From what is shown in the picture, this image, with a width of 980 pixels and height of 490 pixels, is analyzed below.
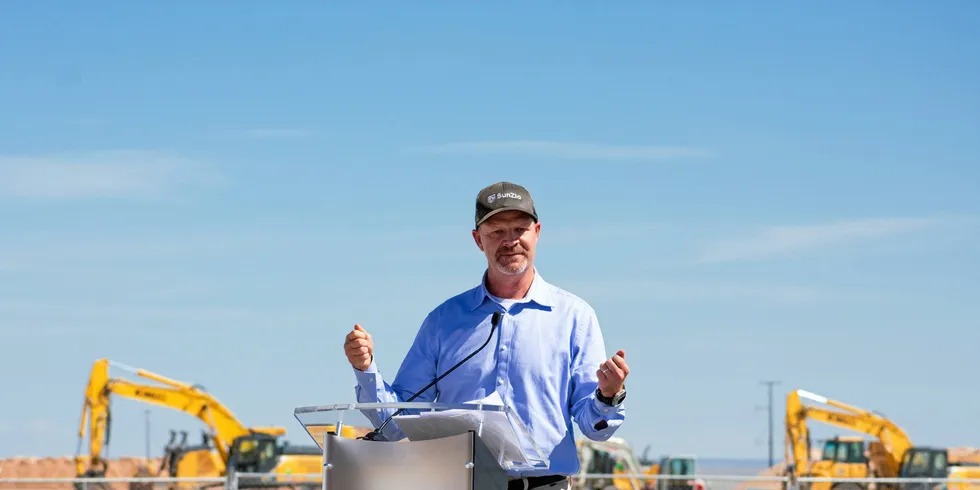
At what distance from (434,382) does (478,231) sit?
0.55 metres

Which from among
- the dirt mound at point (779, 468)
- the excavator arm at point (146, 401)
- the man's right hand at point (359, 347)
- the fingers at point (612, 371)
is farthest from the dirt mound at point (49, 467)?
the fingers at point (612, 371)

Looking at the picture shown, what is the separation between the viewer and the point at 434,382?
4605 millimetres

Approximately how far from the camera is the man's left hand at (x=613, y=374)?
4.29 m

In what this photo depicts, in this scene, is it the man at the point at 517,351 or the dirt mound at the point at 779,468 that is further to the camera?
the dirt mound at the point at 779,468

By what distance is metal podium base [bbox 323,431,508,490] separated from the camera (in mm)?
3871

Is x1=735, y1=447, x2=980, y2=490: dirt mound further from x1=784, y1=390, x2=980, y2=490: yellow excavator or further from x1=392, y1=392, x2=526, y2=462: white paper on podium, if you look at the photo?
x1=392, y1=392, x2=526, y2=462: white paper on podium

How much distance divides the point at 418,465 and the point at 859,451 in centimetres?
3081

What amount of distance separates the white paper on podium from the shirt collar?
736 millimetres

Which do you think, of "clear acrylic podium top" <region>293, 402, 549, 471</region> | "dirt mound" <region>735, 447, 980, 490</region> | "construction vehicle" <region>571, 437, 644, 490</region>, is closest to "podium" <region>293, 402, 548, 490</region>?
"clear acrylic podium top" <region>293, 402, 549, 471</region>

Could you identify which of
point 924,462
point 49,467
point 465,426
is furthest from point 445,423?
point 49,467

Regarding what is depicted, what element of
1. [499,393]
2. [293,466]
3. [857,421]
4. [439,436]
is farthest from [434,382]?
[857,421]

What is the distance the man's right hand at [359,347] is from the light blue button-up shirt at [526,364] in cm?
6

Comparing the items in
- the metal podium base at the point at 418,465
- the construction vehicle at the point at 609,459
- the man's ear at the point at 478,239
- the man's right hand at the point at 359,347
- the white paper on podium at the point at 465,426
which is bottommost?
the construction vehicle at the point at 609,459

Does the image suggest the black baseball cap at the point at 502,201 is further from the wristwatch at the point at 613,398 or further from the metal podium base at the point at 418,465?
the metal podium base at the point at 418,465
